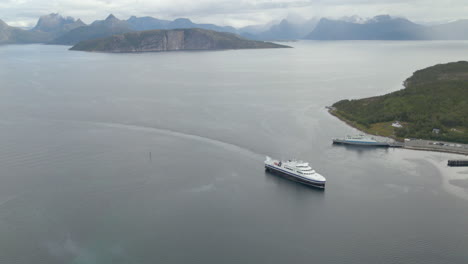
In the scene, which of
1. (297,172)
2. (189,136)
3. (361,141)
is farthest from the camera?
(189,136)

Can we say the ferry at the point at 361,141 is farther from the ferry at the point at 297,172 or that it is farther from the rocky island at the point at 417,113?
the ferry at the point at 297,172

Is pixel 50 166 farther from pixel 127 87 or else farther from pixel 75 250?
pixel 127 87

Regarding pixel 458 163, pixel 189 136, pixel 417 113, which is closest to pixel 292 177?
pixel 189 136

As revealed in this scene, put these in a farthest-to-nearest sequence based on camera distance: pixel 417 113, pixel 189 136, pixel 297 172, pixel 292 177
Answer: pixel 417 113 → pixel 189 136 → pixel 292 177 → pixel 297 172

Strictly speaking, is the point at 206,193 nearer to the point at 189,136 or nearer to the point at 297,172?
the point at 297,172

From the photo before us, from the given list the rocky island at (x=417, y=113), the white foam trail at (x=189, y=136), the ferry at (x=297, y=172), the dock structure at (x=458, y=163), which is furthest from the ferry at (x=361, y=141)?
the ferry at (x=297, y=172)

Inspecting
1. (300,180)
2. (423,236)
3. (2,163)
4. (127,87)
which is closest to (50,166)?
(2,163)
